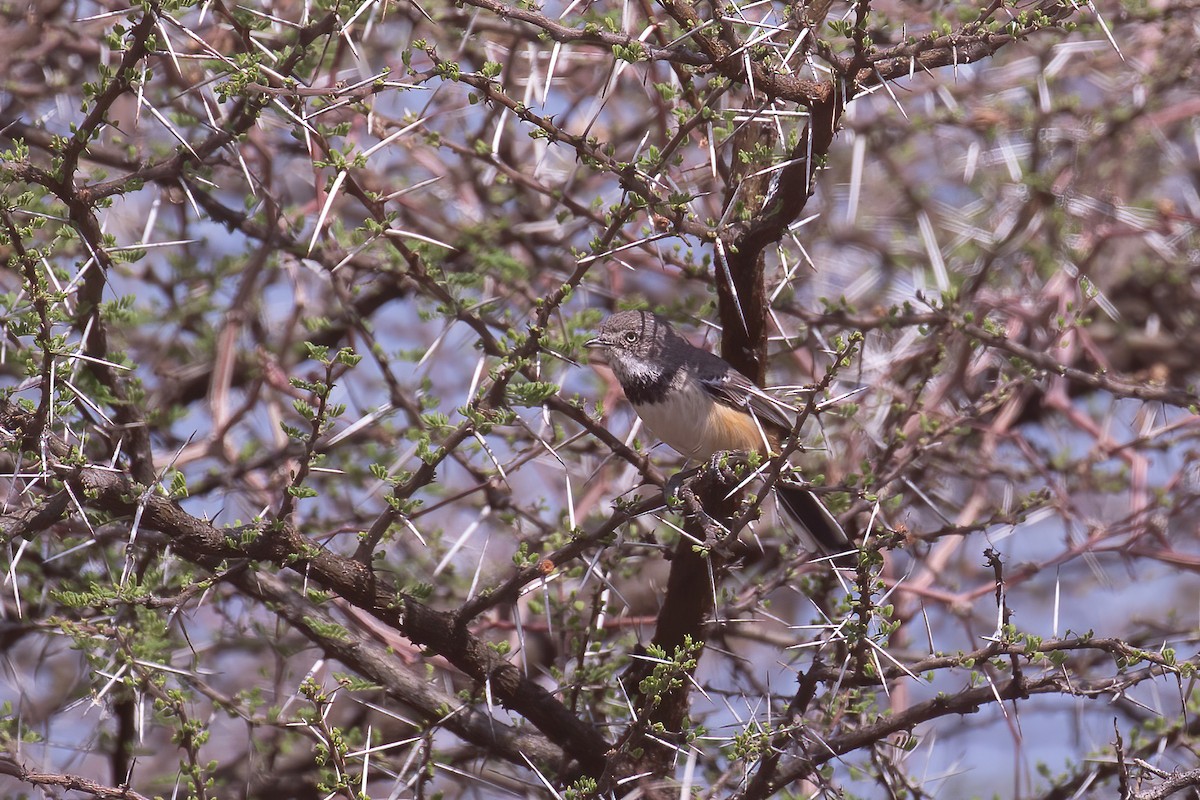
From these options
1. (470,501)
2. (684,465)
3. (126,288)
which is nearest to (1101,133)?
(684,465)

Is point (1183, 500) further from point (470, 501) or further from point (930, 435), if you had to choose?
point (470, 501)

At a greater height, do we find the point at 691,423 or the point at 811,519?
the point at 691,423

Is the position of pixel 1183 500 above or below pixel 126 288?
below

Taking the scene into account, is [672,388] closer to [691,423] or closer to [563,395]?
[691,423]

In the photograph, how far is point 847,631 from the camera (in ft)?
10.1

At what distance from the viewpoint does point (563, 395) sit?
487 centimetres

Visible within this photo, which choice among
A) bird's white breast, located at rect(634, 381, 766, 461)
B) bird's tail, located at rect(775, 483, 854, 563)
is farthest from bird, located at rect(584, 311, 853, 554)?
bird's tail, located at rect(775, 483, 854, 563)

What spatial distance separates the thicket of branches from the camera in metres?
3.13

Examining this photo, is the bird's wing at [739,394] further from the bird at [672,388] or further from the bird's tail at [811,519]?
the bird's tail at [811,519]

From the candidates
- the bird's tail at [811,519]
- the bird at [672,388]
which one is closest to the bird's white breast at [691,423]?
the bird at [672,388]

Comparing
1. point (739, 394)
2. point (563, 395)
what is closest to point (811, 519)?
point (739, 394)

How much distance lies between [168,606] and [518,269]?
2.00m

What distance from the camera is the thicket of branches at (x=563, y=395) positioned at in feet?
10.3

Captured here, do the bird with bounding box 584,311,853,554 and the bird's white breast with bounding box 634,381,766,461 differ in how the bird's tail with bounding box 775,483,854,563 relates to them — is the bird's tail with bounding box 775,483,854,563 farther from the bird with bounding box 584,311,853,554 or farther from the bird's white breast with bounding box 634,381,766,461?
the bird's white breast with bounding box 634,381,766,461
